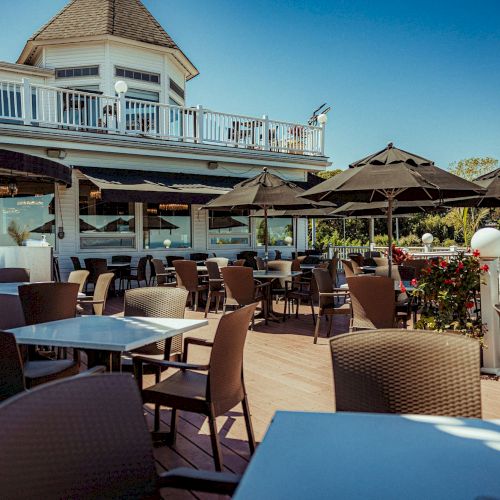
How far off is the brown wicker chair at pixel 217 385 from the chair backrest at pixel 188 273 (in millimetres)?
5496

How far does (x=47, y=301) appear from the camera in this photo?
167 inches

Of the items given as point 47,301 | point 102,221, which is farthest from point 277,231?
point 47,301

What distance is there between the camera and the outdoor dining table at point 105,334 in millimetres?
2875

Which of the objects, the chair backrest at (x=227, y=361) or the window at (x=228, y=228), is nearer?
the chair backrest at (x=227, y=361)

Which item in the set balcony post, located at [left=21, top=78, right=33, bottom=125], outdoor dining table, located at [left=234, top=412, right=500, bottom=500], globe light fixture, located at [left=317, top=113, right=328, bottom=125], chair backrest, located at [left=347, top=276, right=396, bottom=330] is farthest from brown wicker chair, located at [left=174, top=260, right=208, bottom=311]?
globe light fixture, located at [left=317, top=113, right=328, bottom=125]

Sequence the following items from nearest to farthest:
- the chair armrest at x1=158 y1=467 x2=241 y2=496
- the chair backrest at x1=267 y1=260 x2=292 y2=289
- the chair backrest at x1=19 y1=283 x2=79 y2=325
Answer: the chair armrest at x1=158 y1=467 x2=241 y2=496, the chair backrest at x1=19 y1=283 x2=79 y2=325, the chair backrest at x1=267 y1=260 x2=292 y2=289

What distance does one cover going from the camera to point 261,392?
4.35m

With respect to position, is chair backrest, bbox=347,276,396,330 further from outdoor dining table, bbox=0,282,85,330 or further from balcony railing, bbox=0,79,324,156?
balcony railing, bbox=0,79,324,156

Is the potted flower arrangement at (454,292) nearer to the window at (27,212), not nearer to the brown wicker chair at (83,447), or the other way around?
the brown wicker chair at (83,447)

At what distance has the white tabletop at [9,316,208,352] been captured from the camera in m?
2.87

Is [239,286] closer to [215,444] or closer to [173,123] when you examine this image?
[215,444]

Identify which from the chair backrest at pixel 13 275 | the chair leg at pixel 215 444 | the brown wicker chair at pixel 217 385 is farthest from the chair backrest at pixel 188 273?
the chair leg at pixel 215 444

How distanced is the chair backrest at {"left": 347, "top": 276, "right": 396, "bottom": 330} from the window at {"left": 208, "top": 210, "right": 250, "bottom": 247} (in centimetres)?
876

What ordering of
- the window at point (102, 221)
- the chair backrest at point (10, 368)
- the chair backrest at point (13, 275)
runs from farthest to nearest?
the window at point (102, 221) → the chair backrest at point (13, 275) → the chair backrest at point (10, 368)
